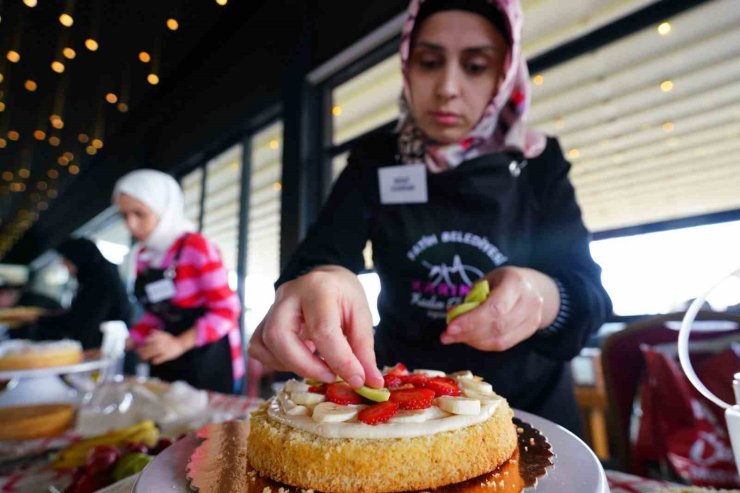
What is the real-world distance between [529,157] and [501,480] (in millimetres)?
1085

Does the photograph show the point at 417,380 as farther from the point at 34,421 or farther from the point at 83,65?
the point at 83,65

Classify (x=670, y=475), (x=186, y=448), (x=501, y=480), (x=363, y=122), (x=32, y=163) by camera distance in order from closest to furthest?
(x=501, y=480), (x=186, y=448), (x=670, y=475), (x=363, y=122), (x=32, y=163)

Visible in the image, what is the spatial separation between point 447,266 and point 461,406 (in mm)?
724

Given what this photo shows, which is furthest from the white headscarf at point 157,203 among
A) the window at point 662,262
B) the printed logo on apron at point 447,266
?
the window at point 662,262

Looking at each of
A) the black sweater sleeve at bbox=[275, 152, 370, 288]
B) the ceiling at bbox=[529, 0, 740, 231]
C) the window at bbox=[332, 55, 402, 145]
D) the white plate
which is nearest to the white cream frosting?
the white plate

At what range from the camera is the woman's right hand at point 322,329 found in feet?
2.09

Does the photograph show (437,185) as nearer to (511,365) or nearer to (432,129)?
(432,129)

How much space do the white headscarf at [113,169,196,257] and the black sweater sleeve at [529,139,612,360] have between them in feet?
7.15

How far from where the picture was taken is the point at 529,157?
1.38m

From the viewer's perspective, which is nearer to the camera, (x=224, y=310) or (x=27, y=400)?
(x=27, y=400)

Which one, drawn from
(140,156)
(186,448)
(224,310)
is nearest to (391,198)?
(186,448)

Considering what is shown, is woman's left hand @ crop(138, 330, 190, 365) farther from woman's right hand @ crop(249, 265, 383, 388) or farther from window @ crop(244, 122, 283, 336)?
window @ crop(244, 122, 283, 336)

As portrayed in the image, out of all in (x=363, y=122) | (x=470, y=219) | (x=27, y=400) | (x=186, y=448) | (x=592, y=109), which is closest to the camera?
(x=186, y=448)

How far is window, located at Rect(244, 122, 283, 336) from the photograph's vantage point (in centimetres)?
495
